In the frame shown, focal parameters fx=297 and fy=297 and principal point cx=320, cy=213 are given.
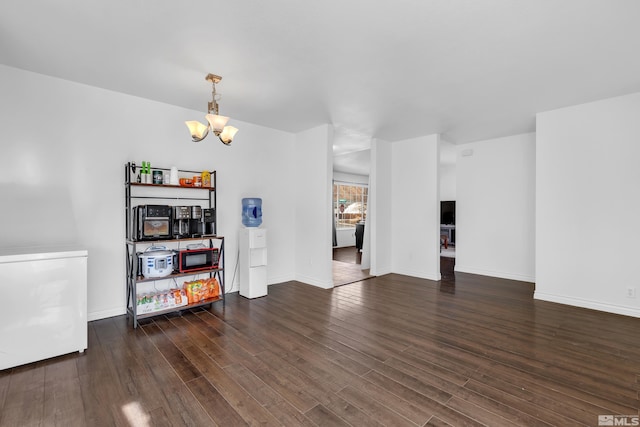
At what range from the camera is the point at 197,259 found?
383 cm

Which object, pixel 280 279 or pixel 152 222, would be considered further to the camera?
pixel 280 279

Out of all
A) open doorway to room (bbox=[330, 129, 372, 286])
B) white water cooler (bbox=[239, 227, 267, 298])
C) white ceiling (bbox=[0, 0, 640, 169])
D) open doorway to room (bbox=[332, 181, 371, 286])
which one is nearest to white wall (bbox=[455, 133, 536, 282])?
white ceiling (bbox=[0, 0, 640, 169])

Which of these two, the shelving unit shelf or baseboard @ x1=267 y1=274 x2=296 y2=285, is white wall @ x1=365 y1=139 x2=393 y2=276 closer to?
baseboard @ x1=267 y1=274 x2=296 y2=285

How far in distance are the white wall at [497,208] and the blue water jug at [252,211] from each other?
4.35m

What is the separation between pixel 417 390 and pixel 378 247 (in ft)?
12.6

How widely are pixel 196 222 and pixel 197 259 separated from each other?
18.9 inches

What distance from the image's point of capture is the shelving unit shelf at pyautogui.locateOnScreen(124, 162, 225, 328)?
11.2 ft

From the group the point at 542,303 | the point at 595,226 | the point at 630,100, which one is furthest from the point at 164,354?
the point at 630,100

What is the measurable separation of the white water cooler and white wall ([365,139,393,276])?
2.35 metres

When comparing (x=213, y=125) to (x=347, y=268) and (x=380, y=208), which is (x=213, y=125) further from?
(x=347, y=268)

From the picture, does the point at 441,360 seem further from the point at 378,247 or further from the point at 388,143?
the point at 388,143

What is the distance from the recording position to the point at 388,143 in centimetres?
618

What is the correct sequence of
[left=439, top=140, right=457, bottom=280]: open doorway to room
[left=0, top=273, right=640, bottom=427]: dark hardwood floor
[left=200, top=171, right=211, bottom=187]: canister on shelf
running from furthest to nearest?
[left=439, top=140, right=457, bottom=280]: open doorway to room → [left=200, top=171, right=211, bottom=187]: canister on shelf → [left=0, top=273, right=640, bottom=427]: dark hardwood floor

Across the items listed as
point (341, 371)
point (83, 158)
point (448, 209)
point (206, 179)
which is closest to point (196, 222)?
point (206, 179)
